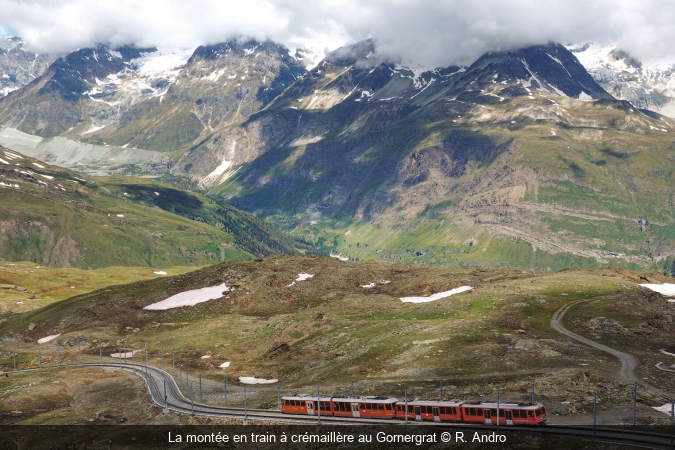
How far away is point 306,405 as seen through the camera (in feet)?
291

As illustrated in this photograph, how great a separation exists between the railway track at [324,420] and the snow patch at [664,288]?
10758cm

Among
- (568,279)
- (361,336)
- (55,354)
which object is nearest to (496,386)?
(361,336)

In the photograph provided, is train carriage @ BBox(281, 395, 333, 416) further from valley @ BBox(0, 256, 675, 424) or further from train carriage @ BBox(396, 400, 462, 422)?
train carriage @ BBox(396, 400, 462, 422)

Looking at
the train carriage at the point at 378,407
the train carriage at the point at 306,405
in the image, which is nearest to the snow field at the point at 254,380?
the train carriage at the point at 306,405

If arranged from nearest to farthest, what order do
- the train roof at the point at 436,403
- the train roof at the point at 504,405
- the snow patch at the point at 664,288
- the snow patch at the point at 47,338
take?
the train roof at the point at 504,405, the train roof at the point at 436,403, the snow patch at the point at 664,288, the snow patch at the point at 47,338

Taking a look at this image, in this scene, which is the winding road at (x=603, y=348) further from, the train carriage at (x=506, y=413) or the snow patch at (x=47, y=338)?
the snow patch at (x=47, y=338)

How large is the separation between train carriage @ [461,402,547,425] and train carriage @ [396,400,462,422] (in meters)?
1.05

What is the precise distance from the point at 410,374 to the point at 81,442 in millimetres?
50680

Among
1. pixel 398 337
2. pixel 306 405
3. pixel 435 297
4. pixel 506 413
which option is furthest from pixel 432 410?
pixel 435 297

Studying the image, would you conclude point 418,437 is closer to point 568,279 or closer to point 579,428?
point 579,428

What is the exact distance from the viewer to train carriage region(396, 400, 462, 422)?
Answer: 7600 centimetres

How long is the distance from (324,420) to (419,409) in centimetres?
1352

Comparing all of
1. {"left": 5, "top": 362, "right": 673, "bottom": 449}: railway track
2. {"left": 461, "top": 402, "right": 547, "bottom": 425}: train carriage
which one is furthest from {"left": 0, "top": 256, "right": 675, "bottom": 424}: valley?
{"left": 461, "top": 402, "right": 547, "bottom": 425}: train carriage

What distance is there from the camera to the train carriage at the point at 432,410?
7600 cm
